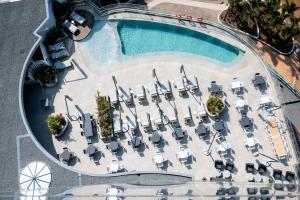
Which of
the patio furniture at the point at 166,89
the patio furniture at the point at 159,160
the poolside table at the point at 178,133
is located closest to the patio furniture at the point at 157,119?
the poolside table at the point at 178,133

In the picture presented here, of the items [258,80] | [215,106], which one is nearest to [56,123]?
[215,106]

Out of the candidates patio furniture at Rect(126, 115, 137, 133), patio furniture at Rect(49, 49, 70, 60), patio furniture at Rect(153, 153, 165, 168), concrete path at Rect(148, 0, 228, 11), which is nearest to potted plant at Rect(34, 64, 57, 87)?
patio furniture at Rect(49, 49, 70, 60)

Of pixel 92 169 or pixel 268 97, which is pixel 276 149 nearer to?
pixel 268 97

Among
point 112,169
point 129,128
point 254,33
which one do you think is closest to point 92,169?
point 112,169

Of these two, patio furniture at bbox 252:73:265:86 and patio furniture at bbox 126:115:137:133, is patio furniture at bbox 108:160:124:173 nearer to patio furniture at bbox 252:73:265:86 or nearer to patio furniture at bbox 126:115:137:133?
patio furniture at bbox 126:115:137:133

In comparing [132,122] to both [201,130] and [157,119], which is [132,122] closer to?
[157,119]

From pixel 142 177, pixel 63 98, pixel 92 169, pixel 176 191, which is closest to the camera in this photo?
pixel 176 191
